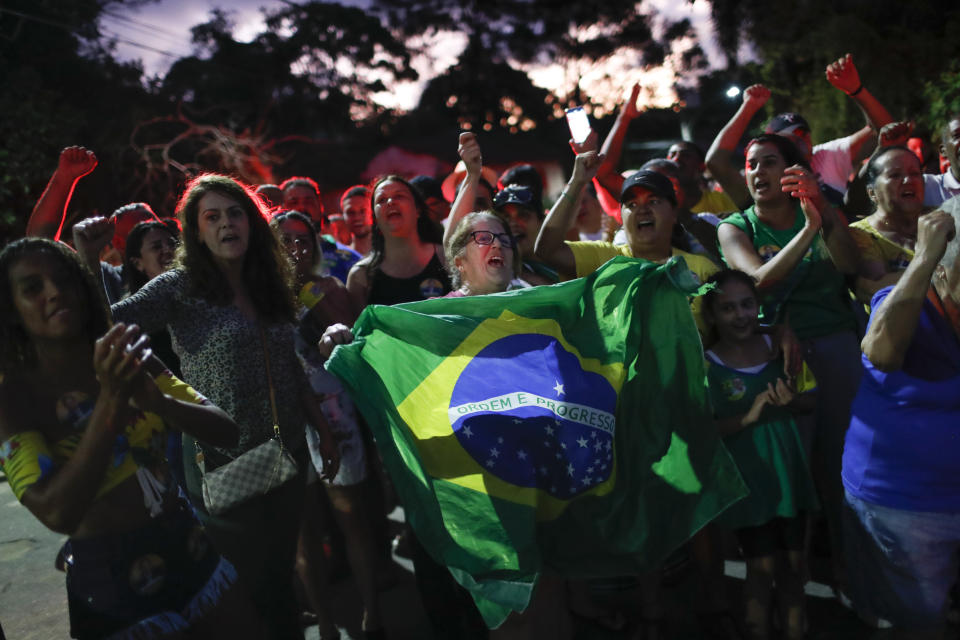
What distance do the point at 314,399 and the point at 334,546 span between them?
1.72m

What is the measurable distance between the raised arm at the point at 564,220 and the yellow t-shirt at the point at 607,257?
0.05m

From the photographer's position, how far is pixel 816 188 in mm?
3465

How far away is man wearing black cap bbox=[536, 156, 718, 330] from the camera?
145 inches

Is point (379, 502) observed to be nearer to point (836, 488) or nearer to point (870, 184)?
point (836, 488)

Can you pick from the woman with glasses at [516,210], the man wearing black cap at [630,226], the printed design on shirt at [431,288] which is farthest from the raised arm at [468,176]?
the man wearing black cap at [630,226]

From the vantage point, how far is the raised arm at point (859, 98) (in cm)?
452

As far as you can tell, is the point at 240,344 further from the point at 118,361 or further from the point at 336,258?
the point at 336,258

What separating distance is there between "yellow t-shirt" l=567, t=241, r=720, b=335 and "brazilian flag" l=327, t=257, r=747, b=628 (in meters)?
0.58

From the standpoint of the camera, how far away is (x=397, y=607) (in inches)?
159

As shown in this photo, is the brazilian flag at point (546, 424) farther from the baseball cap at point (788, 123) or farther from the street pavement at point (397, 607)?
the baseball cap at point (788, 123)

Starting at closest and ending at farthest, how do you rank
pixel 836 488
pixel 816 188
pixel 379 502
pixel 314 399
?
pixel 314 399
pixel 816 188
pixel 836 488
pixel 379 502

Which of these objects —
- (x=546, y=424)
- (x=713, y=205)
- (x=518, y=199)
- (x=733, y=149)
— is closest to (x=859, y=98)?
(x=733, y=149)

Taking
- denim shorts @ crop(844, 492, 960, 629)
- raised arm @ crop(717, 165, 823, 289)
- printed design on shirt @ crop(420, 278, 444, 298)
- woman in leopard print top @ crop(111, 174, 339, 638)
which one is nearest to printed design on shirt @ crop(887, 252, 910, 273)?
raised arm @ crop(717, 165, 823, 289)

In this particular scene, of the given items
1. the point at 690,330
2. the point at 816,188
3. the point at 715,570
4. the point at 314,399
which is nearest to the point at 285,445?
the point at 314,399
